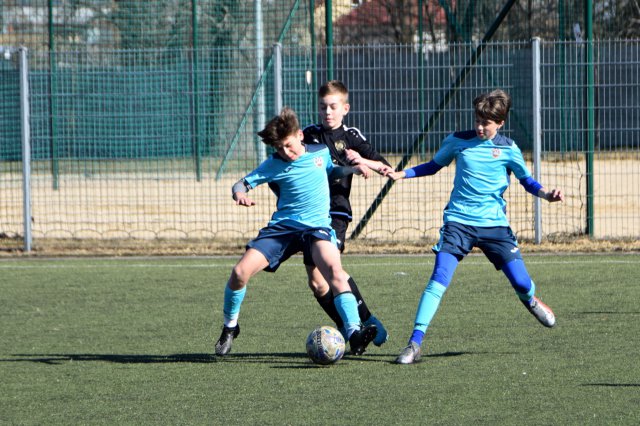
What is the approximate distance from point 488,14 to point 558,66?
9.08 metres

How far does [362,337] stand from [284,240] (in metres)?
0.81

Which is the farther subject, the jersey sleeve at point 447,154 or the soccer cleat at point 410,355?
the jersey sleeve at point 447,154

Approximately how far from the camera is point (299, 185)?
6961 mm

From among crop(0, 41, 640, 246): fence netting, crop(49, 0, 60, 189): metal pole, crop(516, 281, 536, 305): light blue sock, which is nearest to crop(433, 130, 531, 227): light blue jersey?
crop(516, 281, 536, 305): light blue sock

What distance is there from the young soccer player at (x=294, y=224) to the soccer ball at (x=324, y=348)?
200 millimetres

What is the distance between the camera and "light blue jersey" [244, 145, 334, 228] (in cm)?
698

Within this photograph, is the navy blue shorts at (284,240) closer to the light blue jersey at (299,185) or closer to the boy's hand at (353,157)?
the light blue jersey at (299,185)

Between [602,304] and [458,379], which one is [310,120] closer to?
[602,304]

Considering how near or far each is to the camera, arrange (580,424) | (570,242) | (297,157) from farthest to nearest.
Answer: (570,242)
(297,157)
(580,424)

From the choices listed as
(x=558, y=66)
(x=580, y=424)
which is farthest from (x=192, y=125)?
(x=580, y=424)

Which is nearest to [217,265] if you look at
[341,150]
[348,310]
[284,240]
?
[341,150]

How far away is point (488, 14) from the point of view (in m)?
22.1

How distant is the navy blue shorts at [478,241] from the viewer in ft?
22.9

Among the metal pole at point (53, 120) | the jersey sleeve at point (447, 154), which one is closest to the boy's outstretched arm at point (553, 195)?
the jersey sleeve at point (447, 154)
